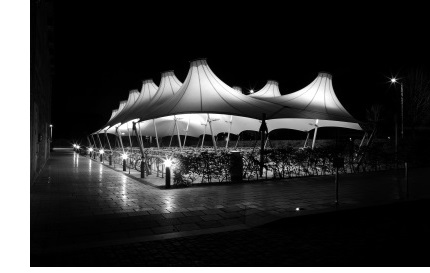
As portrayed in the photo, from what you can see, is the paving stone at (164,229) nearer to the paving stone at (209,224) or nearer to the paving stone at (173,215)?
the paving stone at (209,224)

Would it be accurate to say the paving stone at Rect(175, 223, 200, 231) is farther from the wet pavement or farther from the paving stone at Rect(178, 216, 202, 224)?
the paving stone at Rect(178, 216, 202, 224)

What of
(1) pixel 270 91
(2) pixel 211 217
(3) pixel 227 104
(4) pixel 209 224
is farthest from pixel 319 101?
(4) pixel 209 224

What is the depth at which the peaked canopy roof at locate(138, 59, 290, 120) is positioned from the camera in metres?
13.6

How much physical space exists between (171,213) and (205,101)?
7.85 m

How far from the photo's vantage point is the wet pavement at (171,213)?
15.4 ft

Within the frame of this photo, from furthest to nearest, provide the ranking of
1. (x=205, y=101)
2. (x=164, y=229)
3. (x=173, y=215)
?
(x=205, y=101)
(x=173, y=215)
(x=164, y=229)

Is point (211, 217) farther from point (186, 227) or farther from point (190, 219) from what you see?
point (186, 227)

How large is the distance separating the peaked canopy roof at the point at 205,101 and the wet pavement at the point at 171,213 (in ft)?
11.6

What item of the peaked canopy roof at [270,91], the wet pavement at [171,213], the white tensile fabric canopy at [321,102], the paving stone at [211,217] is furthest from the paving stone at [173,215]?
the peaked canopy roof at [270,91]

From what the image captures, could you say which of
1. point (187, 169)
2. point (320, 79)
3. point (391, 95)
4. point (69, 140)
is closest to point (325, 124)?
point (320, 79)

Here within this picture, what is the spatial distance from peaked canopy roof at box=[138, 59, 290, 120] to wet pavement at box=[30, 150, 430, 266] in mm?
3531

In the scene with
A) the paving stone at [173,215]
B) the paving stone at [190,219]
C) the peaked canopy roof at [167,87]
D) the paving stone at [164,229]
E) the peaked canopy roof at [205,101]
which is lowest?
the paving stone at [164,229]

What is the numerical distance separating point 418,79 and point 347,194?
79.8 ft

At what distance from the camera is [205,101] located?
46.3ft
